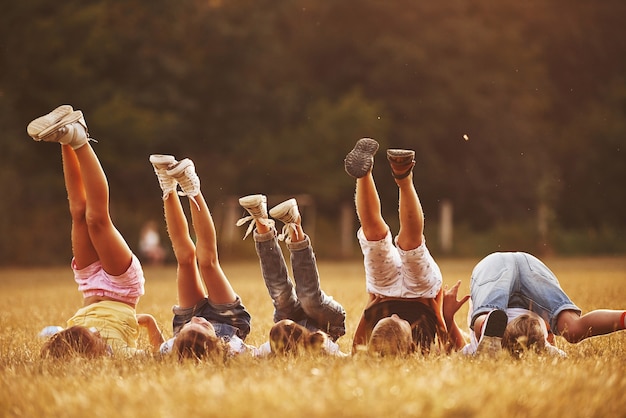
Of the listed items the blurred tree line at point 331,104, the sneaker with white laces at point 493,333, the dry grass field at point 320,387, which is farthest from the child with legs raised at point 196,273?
the blurred tree line at point 331,104

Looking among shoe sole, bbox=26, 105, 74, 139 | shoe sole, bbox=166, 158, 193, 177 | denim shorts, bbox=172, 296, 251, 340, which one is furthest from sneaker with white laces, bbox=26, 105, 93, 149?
denim shorts, bbox=172, 296, 251, 340

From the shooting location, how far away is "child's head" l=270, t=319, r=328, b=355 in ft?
13.2

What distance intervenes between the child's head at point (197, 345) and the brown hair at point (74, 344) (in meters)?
0.44

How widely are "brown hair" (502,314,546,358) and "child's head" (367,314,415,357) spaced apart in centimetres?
43

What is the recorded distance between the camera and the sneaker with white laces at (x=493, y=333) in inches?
157

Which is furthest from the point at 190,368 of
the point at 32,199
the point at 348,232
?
the point at 348,232

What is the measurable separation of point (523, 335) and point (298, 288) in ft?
3.59

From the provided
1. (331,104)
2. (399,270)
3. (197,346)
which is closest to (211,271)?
(197,346)

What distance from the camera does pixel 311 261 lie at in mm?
4367

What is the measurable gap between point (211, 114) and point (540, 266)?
29.4 m

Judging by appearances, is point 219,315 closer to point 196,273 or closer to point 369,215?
point 196,273

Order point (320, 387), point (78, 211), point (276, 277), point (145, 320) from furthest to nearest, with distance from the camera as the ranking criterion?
point (145, 320) < point (78, 211) < point (276, 277) < point (320, 387)

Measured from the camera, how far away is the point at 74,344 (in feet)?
13.7

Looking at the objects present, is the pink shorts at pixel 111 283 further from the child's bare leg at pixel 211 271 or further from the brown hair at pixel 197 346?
the brown hair at pixel 197 346
